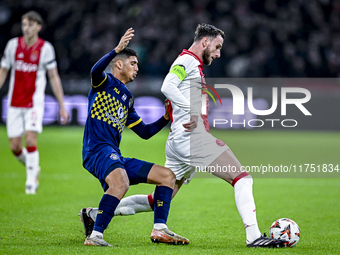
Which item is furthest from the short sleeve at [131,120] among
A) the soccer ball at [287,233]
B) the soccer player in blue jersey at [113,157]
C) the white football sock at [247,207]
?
the soccer ball at [287,233]

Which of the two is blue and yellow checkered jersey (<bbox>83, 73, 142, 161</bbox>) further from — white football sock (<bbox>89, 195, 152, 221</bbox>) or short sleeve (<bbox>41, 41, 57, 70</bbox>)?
short sleeve (<bbox>41, 41, 57, 70</bbox>)

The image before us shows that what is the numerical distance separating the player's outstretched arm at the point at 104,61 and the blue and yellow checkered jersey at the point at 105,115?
0.05m

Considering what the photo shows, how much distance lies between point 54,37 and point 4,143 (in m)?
9.05

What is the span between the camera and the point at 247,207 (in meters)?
3.68

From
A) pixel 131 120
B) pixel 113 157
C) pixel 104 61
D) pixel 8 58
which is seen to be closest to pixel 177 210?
pixel 131 120

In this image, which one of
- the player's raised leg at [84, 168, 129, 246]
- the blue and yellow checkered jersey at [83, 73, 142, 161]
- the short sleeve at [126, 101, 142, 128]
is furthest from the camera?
the short sleeve at [126, 101, 142, 128]

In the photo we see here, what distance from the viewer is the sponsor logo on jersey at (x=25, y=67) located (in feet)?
23.0

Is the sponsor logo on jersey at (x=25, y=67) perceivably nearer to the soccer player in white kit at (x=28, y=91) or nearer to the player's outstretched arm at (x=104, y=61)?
the soccer player in white kit at (x=28, y=91)

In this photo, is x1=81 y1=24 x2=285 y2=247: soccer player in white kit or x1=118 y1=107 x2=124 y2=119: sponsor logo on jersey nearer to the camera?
x1=81 y1=24 x2=285 y2=247: soccer player in white kit

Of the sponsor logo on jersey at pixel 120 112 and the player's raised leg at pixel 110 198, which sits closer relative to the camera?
the player's raised leg at pixel 110 198

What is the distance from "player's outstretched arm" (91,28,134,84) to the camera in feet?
11.8

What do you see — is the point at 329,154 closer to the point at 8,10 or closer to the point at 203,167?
the point at 203,167

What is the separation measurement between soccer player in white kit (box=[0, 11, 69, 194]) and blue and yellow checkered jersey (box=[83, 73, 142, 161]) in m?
3.02

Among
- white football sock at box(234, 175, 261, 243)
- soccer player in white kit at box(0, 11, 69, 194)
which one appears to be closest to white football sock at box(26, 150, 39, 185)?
soccer player in white kit at box(0, 11, 69, 194)
